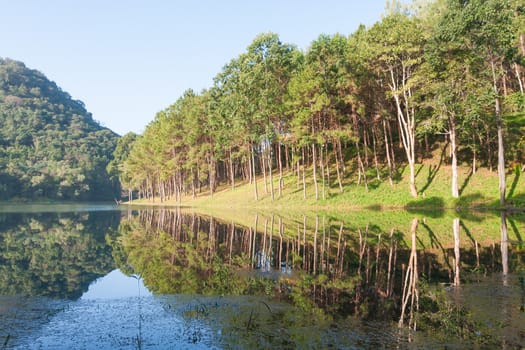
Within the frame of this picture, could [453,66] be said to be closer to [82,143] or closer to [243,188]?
[243,188]

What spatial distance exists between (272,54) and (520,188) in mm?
32174

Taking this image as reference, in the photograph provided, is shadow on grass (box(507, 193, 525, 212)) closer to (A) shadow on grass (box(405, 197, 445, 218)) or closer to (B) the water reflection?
(A) shadow on grass (box(405, 197, 445, 218))

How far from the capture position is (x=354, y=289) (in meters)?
12.1

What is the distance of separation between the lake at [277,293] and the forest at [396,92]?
1894 cm

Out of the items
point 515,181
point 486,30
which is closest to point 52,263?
point 486,30

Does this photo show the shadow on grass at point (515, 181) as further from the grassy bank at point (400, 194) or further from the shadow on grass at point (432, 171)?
the shadow on grass at point (432, 171)

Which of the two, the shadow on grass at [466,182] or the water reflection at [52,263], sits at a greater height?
the shadow on grass at [466,182]

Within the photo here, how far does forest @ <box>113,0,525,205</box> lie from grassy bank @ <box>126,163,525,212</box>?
3.33 ft

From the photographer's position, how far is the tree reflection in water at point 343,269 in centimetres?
977

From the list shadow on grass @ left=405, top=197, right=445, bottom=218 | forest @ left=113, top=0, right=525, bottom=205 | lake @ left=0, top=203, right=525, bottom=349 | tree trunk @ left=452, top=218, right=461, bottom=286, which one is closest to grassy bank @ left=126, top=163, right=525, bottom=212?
shadow on grass @ left=405, top=197, right=445, bottom=218

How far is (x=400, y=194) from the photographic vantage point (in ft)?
146

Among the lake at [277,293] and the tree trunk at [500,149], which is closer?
the lake at [277,293]

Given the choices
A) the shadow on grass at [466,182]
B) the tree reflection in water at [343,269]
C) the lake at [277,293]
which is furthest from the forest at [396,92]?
the lake at [277,293]

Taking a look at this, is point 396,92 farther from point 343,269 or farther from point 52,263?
point 52,263
